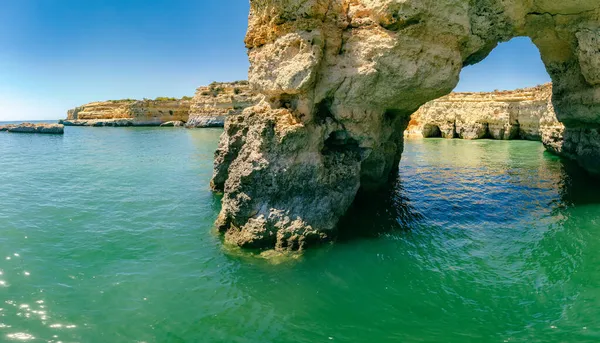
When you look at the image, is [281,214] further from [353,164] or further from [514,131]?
[514,131]

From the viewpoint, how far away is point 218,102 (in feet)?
254

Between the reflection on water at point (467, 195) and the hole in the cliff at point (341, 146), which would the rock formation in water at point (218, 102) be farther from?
the hole in the cliff at point (341, 146)

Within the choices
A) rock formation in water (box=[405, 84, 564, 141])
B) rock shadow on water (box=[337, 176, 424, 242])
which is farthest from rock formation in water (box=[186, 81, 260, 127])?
rock shadow on water (box=[337, 176, 424, 242])

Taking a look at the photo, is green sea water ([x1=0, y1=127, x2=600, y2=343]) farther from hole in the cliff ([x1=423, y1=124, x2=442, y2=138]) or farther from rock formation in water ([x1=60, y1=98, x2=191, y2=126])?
rock formation in water ([x1=60, y1=98, x2=191, y2=126])

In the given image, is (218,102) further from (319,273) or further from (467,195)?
(319,273)

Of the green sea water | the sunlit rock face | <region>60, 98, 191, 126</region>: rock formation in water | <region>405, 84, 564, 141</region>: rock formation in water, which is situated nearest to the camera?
the green sea water

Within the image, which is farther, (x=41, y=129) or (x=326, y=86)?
(x=41, y=129)

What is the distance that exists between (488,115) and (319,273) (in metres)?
44.1

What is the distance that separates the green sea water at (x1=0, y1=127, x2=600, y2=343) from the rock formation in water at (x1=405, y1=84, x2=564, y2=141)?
29.0 metres

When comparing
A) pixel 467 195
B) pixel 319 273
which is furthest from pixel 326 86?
pixel 467 195

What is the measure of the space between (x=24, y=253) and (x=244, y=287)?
669 centimetres

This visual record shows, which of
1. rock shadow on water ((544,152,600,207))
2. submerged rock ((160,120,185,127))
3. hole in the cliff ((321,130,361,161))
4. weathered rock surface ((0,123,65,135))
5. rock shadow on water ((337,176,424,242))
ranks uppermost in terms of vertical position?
submerged rock ((160,120,185,127))

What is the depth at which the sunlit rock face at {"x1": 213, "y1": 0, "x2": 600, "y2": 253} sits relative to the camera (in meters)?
10.3

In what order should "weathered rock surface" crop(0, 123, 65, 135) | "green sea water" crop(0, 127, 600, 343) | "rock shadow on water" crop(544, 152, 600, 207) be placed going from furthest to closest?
"weathered rock surface" crop(0, 123, 65, 135) < "rock shadow on water" crop(544, 152, 600, 207) < "green sea water" crop(0, 127, 600, 343)
